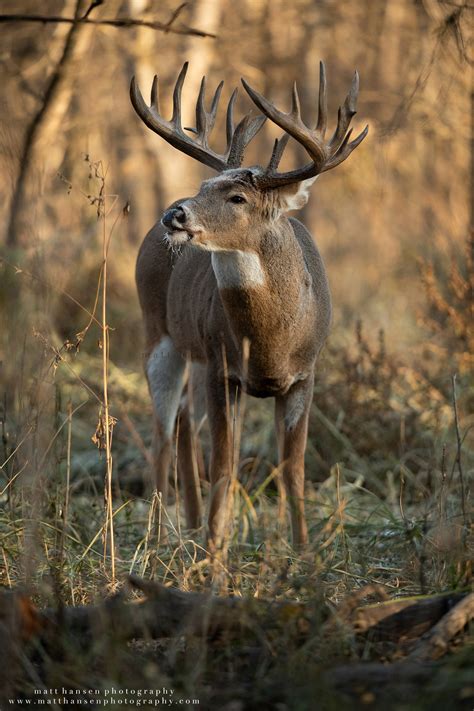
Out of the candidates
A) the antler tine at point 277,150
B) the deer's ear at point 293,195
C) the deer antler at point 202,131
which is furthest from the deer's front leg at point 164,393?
the antler tine at point 277,150

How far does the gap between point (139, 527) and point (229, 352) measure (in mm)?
1270

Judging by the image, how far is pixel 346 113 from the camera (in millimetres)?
4680

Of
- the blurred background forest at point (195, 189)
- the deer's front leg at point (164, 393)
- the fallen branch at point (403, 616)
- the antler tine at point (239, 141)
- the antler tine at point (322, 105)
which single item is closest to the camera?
the fallen branch at point (403, 616)

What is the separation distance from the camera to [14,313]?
782 cm

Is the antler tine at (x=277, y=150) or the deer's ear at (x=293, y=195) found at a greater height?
the antler tine at (x=277, y=150)

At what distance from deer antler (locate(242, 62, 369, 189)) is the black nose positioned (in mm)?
514

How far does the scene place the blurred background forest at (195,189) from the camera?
6.04 meters

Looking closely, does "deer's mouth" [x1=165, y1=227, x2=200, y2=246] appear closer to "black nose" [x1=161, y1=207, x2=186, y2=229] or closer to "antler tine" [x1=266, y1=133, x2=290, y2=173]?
"black nose" [x1=161, y1=207, x2=186, y2=229]

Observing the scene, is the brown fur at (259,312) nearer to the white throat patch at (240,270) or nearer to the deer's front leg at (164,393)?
the white throat patch at (240,270)

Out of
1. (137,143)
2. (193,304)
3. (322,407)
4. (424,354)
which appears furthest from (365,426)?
(137,143)

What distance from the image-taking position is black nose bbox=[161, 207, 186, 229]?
15.4 feet

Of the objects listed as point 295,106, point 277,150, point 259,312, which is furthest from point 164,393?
point 295,106

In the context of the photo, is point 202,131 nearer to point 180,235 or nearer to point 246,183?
point 246,183

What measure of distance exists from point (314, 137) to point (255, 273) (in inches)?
28.7
